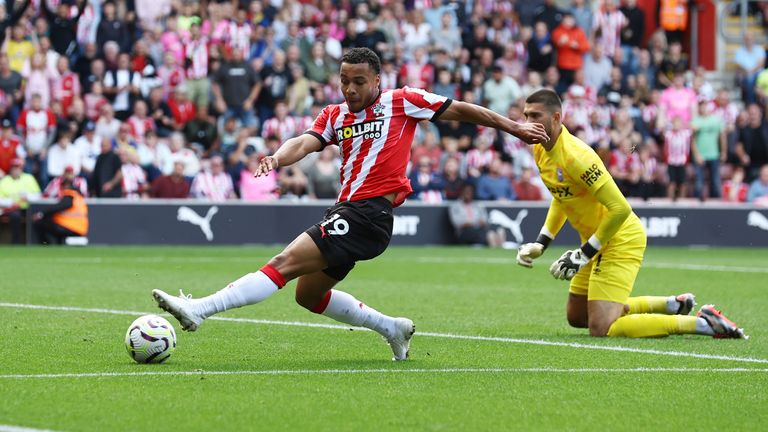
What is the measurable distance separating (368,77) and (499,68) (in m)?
18.5

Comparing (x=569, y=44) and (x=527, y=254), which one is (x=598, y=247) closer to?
(x=527, y=254)

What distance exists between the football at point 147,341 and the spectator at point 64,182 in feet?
47.6

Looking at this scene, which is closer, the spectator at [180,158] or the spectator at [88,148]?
the spectator at [88,148]

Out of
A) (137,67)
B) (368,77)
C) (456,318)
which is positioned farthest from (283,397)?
(137,67)

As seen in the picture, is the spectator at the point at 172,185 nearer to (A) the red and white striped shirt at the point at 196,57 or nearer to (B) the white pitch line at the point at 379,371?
(A) the red and white striped shirt at the point at 196,57

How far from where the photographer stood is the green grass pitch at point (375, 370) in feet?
21.3

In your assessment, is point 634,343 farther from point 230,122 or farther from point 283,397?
point 230,122

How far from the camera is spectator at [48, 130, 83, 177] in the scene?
23297 mm

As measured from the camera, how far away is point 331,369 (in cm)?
826

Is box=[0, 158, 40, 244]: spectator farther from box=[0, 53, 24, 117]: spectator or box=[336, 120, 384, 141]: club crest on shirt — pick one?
box=[336, 120, 384, 141]: club crest on shirt

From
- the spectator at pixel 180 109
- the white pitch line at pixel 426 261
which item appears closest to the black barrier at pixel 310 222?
the spectator at pixel 180 109

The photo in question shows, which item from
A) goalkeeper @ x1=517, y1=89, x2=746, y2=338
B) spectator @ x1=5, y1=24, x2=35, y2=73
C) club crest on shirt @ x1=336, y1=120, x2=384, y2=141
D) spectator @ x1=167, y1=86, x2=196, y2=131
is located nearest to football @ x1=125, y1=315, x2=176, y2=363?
club crest on shirt @ x1=336, y1=120, x2=384, y2=141

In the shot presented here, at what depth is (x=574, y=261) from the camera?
9812 millimetres

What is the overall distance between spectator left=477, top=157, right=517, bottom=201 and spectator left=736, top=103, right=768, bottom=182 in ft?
17.5
